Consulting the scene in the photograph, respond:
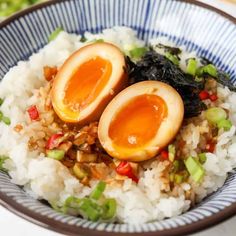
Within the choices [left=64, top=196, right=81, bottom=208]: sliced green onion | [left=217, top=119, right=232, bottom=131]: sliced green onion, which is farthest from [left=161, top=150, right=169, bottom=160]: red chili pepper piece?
[left=64, top=196, right=81, bottom=208]: sliced green onion

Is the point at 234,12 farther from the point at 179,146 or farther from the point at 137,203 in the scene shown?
the point at 137,203

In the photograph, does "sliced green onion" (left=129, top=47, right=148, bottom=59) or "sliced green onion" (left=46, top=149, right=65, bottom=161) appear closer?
"sliced green onion" (left=46, top=149, right=65, bottom=161)

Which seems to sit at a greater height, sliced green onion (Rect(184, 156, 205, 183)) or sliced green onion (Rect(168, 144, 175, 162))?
sliced green onion (Rect(168, 144, 175, 162))

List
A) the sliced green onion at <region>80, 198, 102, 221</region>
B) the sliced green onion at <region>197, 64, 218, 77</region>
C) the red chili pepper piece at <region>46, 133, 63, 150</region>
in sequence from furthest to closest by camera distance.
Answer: the sliced green onion at <region>197, 64, 218, 77</region>, the red chili pepper piece at <region>46, 133, 63, 150</region>, the sliced green onion at <region>80, 198, 102, 221</region>

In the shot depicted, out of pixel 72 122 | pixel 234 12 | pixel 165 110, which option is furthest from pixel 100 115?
pixel 234 12

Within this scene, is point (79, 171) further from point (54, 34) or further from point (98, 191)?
point (54, 34)

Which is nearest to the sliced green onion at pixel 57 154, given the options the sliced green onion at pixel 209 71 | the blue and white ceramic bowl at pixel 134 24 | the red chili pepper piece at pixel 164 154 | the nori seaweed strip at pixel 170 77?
the red chili pepper piece at pixel 164 154

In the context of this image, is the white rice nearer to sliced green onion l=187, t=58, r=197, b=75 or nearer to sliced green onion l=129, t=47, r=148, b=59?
sliced green onion l=187, t=58, r=197, b=75
